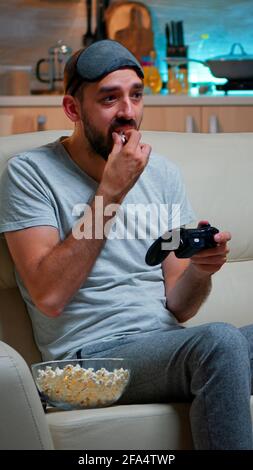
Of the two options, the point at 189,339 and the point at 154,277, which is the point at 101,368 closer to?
the point at 189,339

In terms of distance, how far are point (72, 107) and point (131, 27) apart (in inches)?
105

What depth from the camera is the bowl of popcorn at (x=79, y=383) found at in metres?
1.80

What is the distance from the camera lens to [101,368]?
184 centimetres

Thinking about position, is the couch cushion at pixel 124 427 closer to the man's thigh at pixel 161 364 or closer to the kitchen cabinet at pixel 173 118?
the man's thigh at pixel 161 364

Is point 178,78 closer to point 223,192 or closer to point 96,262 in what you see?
point 223,192

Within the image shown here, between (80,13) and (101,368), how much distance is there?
136 inches

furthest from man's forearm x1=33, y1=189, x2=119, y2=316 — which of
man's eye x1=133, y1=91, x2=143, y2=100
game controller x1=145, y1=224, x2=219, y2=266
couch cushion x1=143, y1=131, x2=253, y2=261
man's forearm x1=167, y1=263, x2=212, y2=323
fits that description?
couch cushion x1=143, y1=131, x2=253, y2=261

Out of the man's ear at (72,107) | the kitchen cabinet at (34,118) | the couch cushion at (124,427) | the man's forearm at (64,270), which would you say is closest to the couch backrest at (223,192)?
the man's ear at (72,107)

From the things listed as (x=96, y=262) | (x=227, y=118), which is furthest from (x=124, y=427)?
(x=227, y=118)

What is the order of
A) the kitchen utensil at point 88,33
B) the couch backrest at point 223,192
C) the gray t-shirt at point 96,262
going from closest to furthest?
1. the gray t-shirt at point 96,262
2. the couch backrest at point 223,192
3. the kitchen utensil at point 88,33

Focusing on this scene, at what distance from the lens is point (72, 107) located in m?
2.25

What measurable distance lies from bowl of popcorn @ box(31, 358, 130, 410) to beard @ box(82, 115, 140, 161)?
0.55 metres

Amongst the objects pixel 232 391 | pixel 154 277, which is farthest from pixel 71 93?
pixel 232 391

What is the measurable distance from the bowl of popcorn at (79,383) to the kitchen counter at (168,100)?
257 centimetres
